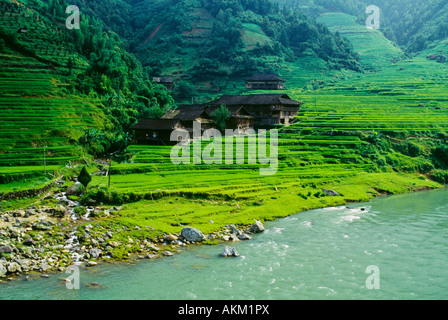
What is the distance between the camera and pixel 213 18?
156875 mm

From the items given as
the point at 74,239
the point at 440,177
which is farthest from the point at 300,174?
the point at 74,239

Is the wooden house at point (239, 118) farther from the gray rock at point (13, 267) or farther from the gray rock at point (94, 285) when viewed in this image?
the gray rock at point (94, 285)

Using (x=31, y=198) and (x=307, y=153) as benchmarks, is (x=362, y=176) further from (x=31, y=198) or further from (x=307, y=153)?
(x=31, y=198)

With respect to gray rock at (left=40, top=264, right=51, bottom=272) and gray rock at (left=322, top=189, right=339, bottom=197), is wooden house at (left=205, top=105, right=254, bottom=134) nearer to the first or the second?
gray rock at (left=322, top=189, right=339, bottom=197)

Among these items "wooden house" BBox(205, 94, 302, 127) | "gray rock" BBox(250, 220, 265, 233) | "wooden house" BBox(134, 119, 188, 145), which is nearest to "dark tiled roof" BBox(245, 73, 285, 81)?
"wooden house" BBox(205, 94, 302, 127)

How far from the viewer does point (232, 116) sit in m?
69.8

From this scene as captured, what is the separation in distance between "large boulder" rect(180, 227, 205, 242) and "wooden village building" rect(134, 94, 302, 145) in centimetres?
3069

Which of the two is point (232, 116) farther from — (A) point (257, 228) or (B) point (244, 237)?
(B) point (244, 237)

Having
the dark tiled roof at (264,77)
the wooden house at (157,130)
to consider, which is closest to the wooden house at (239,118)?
the wooden house at (157,130)

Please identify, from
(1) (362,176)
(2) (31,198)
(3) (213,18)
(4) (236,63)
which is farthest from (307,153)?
(3) (213,18)

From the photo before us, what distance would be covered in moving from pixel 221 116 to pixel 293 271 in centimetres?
4469

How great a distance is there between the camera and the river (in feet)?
71.9

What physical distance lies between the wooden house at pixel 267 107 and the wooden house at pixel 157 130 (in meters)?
13.9

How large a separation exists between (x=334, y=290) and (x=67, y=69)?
6413 centimetres
